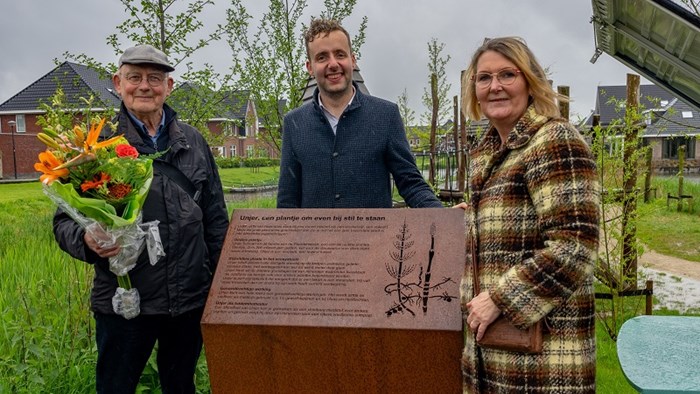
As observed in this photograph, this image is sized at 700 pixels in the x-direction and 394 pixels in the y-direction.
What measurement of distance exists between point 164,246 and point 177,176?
13.0 inches

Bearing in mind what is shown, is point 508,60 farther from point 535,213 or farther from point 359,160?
point 359,160

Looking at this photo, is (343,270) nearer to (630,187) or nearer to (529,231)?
(529,231)

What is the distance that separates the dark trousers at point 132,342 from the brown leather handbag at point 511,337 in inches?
57.0

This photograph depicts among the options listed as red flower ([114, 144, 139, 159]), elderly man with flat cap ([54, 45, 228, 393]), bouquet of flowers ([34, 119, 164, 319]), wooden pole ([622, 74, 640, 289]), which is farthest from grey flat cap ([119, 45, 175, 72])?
wooden pole ([622, 74, 640, 289])

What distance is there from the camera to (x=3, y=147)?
106ft

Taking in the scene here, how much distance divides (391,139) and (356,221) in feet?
1.84

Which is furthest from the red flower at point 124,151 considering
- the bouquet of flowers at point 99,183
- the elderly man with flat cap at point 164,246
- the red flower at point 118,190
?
the elderly man with flat cap at point 164,246

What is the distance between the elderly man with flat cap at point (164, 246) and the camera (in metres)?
2.74

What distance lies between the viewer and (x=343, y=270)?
2.64 metres

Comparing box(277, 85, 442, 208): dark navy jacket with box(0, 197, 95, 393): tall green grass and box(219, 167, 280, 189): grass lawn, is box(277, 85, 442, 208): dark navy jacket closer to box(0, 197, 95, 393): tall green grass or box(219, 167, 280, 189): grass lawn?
box(0, 197, 95, 393): tall green grass

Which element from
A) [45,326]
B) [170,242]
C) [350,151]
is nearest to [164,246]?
[170,242]

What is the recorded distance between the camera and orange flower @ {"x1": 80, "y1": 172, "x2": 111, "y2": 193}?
7.97ft

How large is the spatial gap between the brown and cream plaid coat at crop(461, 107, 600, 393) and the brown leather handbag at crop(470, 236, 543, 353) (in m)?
0.03

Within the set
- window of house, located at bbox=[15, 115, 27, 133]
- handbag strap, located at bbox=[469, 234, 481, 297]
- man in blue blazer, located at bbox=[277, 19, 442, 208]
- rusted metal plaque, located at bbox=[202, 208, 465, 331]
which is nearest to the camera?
handbag strap, located at bbox=[469, 234, 481, 297]
